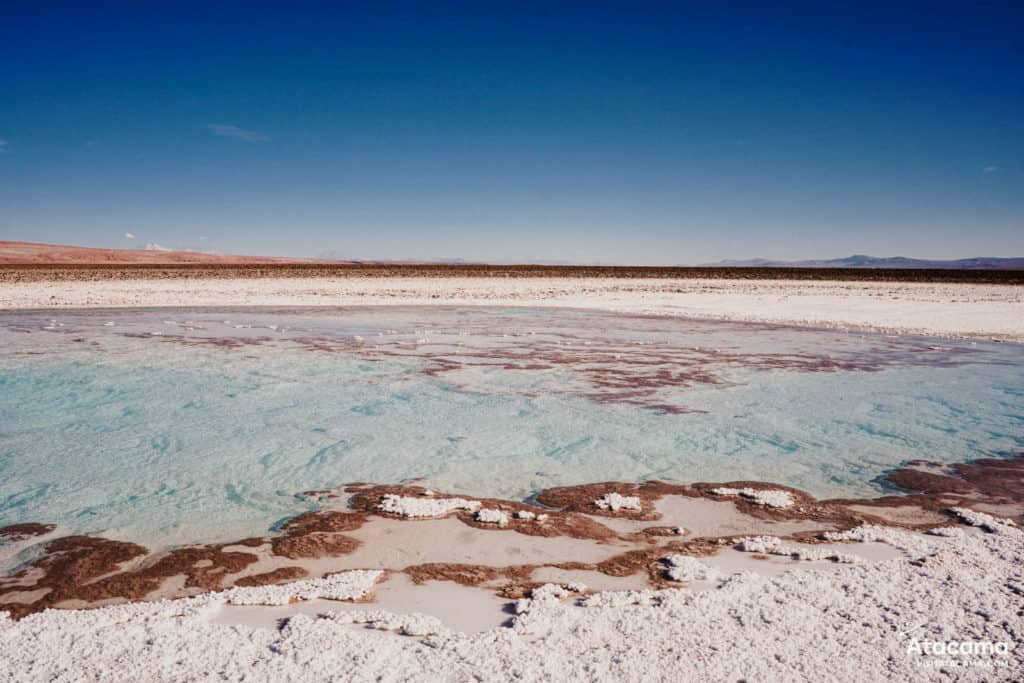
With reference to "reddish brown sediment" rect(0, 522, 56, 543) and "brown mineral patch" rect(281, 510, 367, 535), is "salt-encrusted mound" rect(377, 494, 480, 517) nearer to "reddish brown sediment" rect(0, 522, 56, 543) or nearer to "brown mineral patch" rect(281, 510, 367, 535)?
"brown mineral patch" rect(281, 510, 367, 535)

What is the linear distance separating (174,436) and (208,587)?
3.34 m

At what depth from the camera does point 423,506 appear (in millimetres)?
4426

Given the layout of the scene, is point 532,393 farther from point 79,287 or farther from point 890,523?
point 79,287

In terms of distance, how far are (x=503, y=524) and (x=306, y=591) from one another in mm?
1320

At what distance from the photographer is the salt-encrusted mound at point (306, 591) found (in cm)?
319

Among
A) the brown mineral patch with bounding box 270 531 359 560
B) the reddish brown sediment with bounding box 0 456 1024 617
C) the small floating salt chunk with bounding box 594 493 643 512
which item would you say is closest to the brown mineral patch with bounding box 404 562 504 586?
the reddish brown sediment with bounding box 0 456 1024 617

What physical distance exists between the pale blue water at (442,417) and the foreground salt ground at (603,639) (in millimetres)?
1182

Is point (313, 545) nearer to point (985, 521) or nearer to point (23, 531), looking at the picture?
point (23, 531)

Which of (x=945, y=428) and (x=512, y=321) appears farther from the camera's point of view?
(x=512, y=321)

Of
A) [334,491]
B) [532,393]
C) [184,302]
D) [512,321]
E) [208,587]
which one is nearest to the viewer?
[208,587]

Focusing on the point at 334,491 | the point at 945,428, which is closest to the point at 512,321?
the point at 945,428

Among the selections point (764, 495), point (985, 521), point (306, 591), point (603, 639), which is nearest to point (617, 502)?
point (764, 495)

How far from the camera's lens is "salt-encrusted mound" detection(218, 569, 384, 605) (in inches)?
126

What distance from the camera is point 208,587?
3.37m
